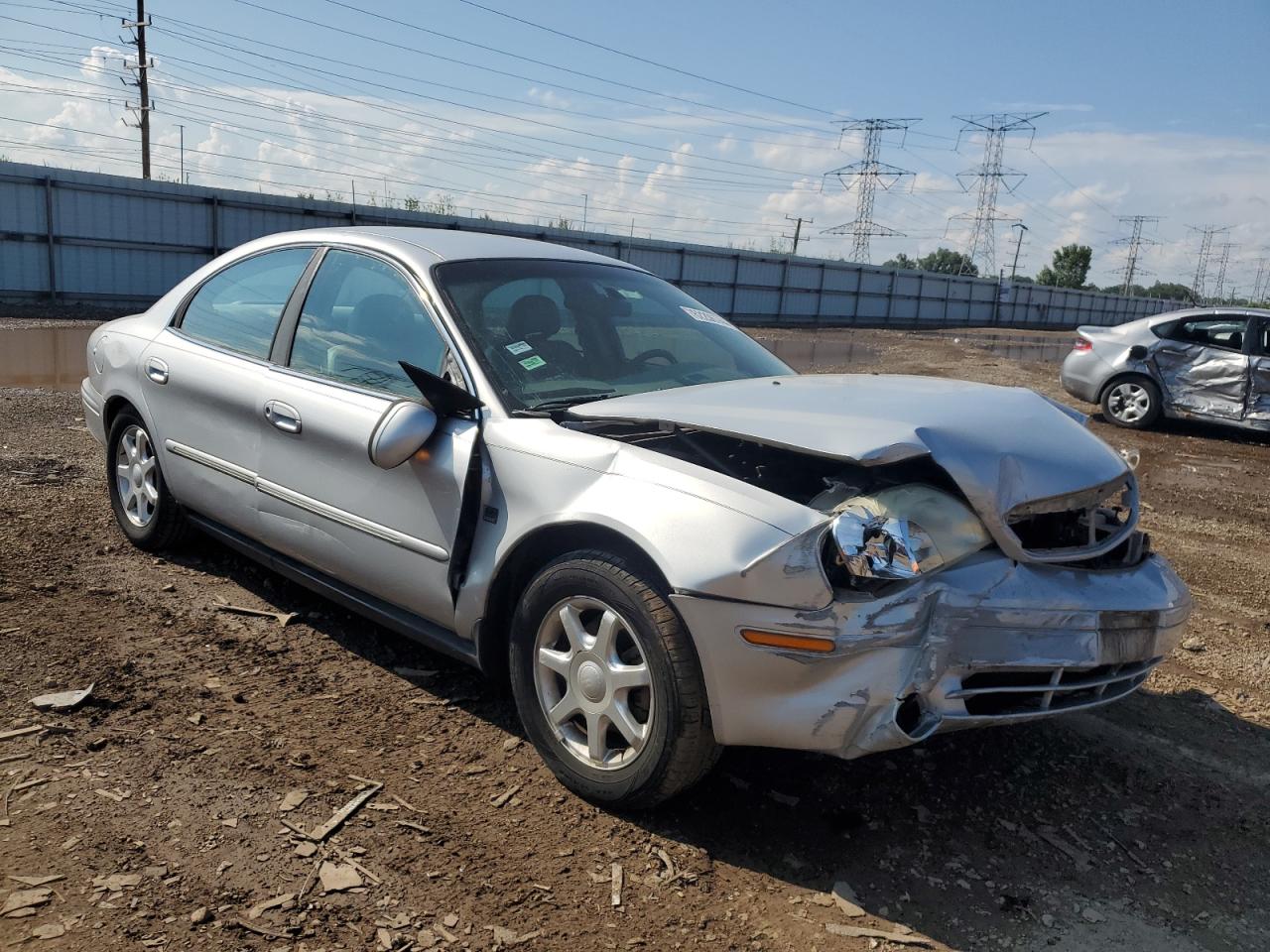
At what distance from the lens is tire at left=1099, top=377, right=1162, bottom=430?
11594 millimetres

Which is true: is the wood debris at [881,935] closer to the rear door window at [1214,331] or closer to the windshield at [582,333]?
the windshield at [582,333]

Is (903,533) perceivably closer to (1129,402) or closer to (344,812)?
(344,812)

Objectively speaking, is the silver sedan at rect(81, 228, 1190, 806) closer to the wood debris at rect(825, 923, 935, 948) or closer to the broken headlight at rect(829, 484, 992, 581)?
the broken headlight at rect(829, 484, 992, 581)

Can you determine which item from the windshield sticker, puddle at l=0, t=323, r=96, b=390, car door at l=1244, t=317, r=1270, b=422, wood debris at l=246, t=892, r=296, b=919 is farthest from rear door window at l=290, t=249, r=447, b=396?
car door at l=1244, t=317, r=1270, b=422

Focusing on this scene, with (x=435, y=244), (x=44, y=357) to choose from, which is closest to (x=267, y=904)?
(x=435, y=244)

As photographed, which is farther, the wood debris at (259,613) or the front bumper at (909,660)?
the wood debris at (259,613)

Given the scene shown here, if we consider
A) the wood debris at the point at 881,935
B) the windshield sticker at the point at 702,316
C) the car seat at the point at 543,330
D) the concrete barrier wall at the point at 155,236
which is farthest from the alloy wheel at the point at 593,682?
the concrete barrier wall at the point at 155,236

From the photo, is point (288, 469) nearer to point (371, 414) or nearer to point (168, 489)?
point (371, 414)

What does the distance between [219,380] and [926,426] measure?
2882mm

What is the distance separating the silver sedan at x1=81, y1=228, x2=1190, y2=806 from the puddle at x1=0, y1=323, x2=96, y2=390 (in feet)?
25.2

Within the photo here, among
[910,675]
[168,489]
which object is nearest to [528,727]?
[910,675]

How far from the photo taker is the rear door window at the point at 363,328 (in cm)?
351

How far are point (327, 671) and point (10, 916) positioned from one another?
1.50 metres

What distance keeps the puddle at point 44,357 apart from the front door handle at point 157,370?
6.37 m
